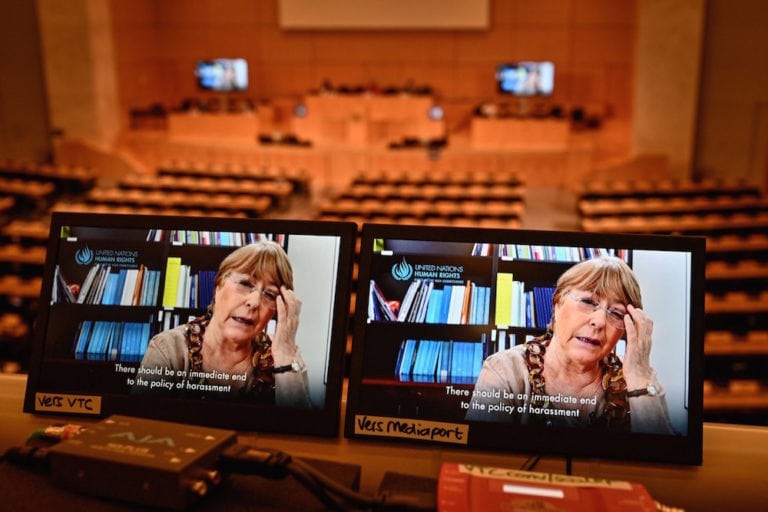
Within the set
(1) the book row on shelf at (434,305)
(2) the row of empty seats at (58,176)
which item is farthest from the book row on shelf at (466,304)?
(2) the row of empty seats at (58,176)

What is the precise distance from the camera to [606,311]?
130 centimetres

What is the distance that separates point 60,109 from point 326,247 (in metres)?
13.9

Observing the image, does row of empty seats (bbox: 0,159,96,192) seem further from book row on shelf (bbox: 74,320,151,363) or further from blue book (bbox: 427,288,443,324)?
blue book (bbox: 427,288,443,324)

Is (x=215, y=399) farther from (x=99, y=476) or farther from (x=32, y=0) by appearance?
(x=32, y=0)

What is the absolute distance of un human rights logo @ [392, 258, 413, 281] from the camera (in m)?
1.36

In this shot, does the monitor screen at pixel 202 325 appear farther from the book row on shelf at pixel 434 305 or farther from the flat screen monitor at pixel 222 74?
the flat screen monitor at pixel 222 74

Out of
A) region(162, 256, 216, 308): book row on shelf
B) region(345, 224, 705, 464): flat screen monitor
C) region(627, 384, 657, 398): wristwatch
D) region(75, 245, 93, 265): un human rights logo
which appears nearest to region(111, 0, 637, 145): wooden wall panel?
region(75, 245, 93, 265): un human rights logo

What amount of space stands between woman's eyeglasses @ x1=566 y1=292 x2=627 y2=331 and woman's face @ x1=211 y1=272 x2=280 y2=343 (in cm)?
55

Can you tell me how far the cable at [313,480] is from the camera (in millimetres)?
1097

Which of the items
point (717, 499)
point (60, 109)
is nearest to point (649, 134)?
point (60, 109)

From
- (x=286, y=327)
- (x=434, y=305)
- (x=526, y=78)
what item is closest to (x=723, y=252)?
(x=434, y=305)

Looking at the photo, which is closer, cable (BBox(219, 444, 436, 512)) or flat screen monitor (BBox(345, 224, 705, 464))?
cable (BBox(219, 444, 436, 512))

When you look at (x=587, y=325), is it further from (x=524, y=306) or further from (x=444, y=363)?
(x=444, y=363)

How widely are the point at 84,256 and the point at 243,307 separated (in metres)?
0.35
